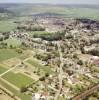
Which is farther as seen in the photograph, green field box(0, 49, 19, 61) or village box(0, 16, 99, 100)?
green field box(0, 49, 19, 61)

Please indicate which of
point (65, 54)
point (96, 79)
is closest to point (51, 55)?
point (65, 54)

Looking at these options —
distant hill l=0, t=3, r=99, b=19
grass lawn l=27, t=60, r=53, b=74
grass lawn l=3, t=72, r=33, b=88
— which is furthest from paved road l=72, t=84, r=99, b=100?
distant hill l=0, t=3, r=99, b=19

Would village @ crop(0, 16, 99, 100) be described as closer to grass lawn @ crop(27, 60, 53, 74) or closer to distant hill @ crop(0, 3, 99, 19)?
grass lawn @ crop(27, 60, 53, 74)

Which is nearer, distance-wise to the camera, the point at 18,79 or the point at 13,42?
the point at 18,79

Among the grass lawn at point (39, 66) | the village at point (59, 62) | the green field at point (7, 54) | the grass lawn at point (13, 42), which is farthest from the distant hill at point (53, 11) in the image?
the grass lawn at point (39, 66)

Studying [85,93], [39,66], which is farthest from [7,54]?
[85,93]

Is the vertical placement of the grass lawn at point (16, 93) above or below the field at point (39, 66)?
below

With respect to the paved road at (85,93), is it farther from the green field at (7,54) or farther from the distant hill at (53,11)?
the distant hill at (53,11)

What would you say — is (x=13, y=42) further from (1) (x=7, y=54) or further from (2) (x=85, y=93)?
(2) (x=85, y=93)
